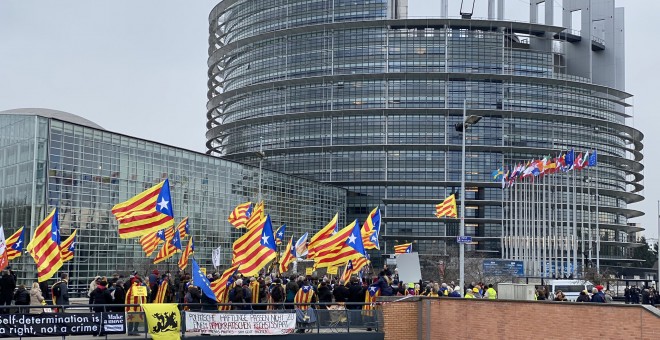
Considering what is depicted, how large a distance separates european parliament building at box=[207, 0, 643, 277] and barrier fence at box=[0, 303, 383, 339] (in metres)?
82.5

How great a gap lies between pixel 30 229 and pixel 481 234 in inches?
2823

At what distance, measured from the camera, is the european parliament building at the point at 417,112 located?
114 metres

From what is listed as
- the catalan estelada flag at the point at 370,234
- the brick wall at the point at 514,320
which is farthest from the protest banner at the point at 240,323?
the catalan estelada flag at the point at 370,234

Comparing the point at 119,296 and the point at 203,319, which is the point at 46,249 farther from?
the point at 203,319

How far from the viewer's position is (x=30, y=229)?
184 feet

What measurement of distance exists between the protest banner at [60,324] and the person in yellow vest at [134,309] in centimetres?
23

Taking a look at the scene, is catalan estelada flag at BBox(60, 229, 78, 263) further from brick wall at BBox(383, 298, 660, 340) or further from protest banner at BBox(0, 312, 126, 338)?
brick wall at BBox(383, 298, 660, 340)

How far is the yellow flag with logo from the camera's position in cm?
2577

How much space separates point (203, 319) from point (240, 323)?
1204 mm

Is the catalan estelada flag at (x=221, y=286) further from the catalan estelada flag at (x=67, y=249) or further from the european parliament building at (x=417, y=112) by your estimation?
the european parliament building at (x=417, y=112)

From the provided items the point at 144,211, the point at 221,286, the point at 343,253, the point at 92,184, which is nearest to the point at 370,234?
the point at 343,253

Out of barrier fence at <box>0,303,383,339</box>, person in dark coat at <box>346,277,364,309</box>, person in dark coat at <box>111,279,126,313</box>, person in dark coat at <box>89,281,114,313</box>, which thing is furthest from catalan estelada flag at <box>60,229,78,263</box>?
person in dark coat at <box>346,277,364,309</box>

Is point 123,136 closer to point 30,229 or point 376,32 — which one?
point 30,229

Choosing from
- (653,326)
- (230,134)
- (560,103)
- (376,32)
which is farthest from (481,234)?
(653,326)
